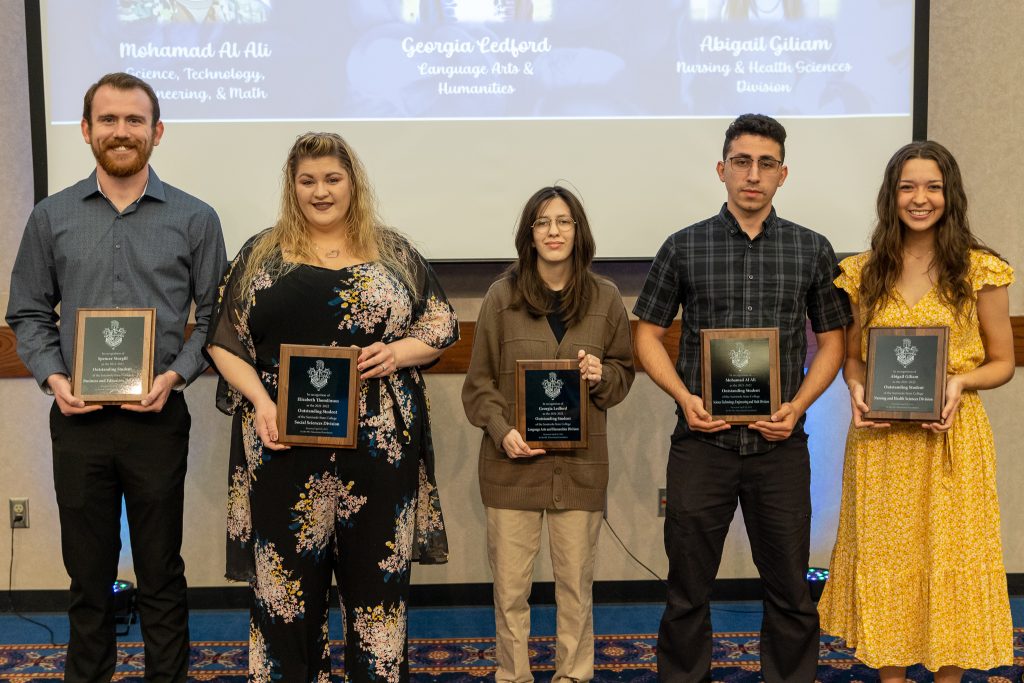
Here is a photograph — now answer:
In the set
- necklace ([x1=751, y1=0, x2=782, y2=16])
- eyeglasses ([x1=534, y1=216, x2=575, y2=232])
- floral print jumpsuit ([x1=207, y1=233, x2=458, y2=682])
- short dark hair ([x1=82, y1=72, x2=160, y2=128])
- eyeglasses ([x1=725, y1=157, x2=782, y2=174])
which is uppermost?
necklace ([x1=751, y1=0, x2=782, y2=16])

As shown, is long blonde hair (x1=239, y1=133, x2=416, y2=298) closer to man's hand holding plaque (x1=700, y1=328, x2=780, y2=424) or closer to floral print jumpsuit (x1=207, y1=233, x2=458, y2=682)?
floral print jumpsuit (x1=207, y1=233, x2=458, y2=682)

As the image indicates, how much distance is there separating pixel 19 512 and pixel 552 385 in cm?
256

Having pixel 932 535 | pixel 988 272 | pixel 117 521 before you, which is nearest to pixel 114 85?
pixel 117 521

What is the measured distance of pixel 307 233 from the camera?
8.07 ft

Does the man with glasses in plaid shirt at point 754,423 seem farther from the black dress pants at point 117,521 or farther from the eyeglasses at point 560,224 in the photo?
the black dress pants at point 117,521

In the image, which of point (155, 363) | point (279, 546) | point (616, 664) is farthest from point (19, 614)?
point (616, 664)

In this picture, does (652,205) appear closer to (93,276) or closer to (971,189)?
(971,189)

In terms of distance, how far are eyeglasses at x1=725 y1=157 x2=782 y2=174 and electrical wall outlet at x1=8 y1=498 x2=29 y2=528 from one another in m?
3.17

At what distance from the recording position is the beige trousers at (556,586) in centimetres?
278

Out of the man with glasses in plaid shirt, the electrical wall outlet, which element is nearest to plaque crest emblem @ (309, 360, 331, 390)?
the man with glasses in plaid shirt

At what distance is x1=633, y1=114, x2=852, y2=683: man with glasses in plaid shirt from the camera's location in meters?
2.68

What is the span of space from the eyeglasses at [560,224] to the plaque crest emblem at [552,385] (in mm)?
433

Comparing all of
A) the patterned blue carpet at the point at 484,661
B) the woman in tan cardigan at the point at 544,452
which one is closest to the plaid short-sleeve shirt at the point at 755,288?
the woman in tan cardigan at the point at 544,452

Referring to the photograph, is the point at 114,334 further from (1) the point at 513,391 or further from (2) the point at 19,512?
(2) the point at 19,512
